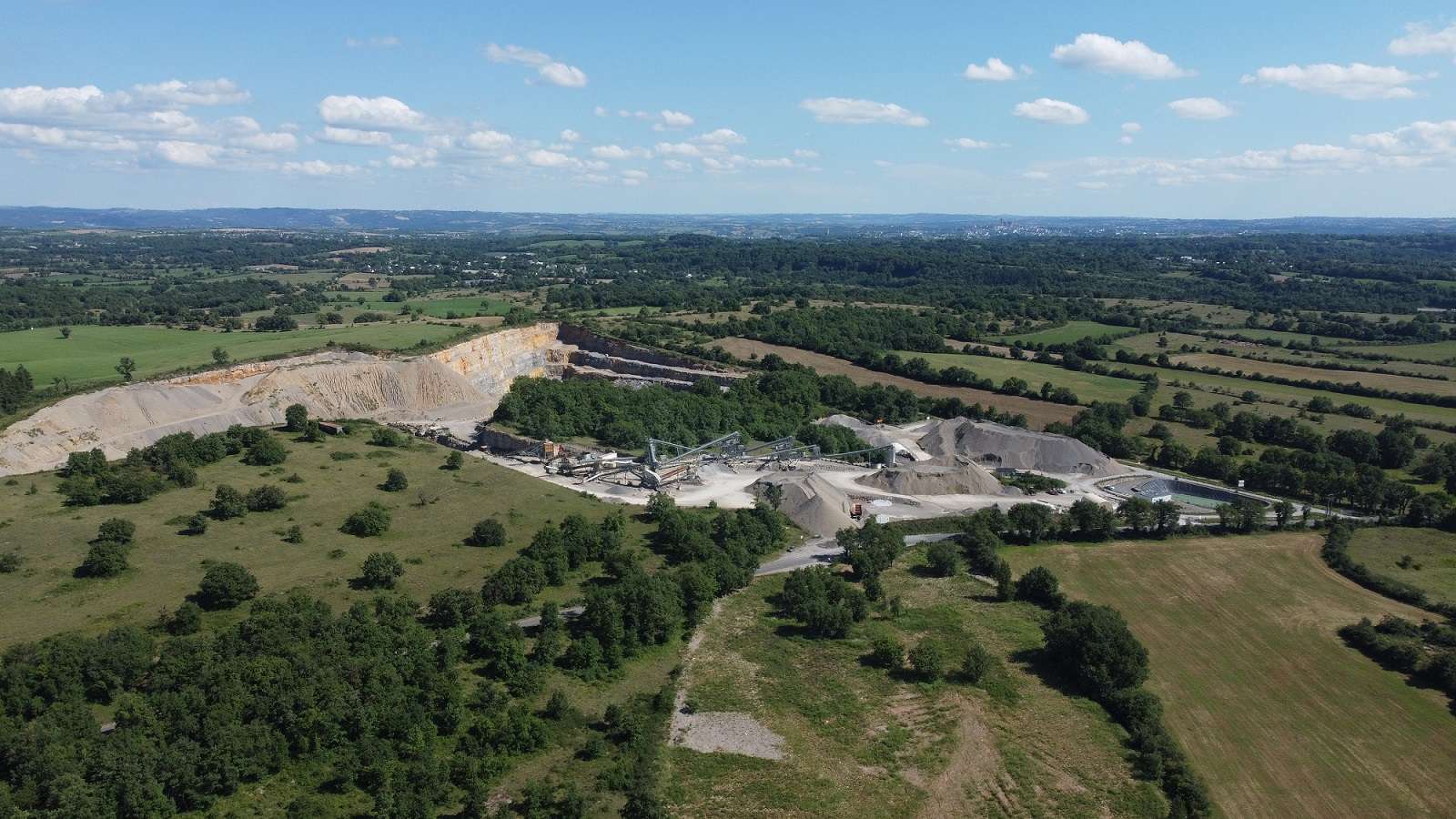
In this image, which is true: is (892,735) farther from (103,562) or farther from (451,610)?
(103,562)

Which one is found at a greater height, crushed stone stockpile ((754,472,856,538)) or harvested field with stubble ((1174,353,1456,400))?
harvested field with stubble ((1174,353,1456,400))

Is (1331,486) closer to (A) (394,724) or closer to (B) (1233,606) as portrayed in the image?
(B) (1233,606)

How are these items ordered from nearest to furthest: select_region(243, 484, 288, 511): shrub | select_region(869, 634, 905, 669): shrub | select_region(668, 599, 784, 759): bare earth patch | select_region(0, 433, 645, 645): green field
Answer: select_region(668, 599, 784, 759): bare earth patch → select_region(0, 433, 645, 645): green field → select_region(869, 634, 905, 669): shrub → select_region(243, 484, 288, 511): shrub

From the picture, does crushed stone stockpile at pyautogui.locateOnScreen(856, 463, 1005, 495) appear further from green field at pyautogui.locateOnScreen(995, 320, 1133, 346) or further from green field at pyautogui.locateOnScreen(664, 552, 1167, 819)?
green field at pyautogui.locateOnScreen(995, 320, 1133, 346)

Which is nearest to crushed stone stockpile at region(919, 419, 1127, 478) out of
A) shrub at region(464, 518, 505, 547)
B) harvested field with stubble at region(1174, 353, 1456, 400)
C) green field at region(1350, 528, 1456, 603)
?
green field at region(1350, 528, 1456, 603)

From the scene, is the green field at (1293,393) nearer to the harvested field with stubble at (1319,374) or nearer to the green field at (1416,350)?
the harvested field with stubble at (1319,374)

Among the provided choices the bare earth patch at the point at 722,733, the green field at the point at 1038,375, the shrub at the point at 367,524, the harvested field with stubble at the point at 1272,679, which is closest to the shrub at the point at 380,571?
the shrub at the point at 367,524

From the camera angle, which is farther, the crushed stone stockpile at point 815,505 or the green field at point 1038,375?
the green field at point 1038,375

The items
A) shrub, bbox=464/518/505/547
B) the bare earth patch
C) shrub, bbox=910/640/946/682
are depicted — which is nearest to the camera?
the bare earth patch
